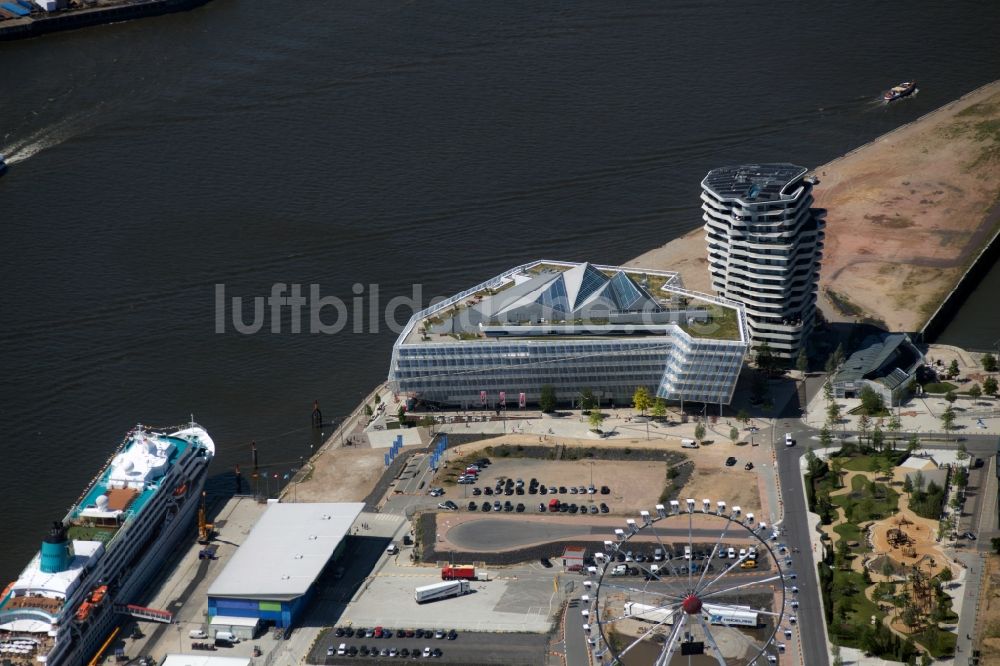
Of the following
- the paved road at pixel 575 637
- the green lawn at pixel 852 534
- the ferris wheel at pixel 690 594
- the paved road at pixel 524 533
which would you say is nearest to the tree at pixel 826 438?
the ferris wheel at pixel 690 594

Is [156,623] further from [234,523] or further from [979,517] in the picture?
[979,517]

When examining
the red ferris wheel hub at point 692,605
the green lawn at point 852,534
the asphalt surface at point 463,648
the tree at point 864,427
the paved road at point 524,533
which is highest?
the red ferris wheel hub at point 692,605

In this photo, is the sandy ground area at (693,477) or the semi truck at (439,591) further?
the sandy ground area at (693,477)

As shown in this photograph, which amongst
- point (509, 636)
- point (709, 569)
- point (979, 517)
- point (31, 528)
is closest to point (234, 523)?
point (31, 528)

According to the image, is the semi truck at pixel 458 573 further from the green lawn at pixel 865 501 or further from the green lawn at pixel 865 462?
the green lawn at pixel 865 462

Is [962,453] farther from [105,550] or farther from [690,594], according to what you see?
[105,550]

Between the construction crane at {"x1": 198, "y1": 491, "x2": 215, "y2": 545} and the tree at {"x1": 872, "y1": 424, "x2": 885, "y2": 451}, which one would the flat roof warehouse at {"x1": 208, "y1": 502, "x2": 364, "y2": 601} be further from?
the tree at {"x1": 872, "y1": 424, "x2": 885, "y2": 451}

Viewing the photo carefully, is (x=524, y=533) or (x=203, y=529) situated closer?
(x=524, y=533)

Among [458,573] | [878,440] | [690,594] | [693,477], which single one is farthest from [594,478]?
[690,594]
